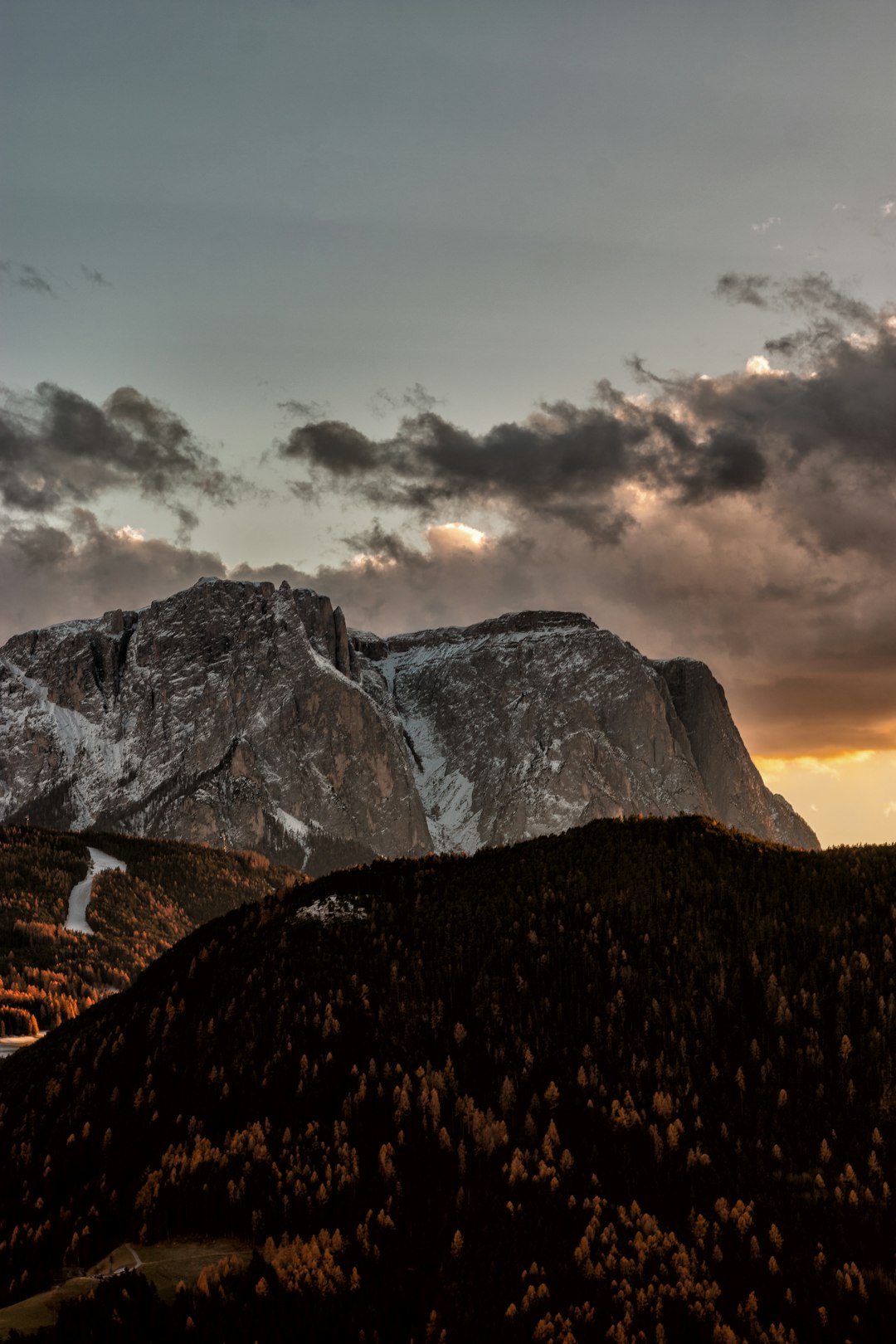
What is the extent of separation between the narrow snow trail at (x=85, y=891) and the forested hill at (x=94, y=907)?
0.92 meters

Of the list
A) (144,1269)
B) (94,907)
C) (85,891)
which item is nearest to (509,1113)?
(144,1269)

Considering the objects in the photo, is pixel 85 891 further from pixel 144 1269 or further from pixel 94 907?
pixel 144 1269

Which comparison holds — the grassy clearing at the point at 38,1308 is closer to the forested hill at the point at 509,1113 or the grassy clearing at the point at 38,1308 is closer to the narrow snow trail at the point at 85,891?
the forested hill at the point at 509,1113

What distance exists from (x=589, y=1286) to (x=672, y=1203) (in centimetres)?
356

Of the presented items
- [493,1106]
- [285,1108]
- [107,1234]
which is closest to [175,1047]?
[285,1108]

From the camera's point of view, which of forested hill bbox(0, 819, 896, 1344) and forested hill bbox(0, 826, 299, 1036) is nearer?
forested hill bbox(0, 819, 896, 1344)

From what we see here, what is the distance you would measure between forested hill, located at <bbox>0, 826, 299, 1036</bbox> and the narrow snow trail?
36.2 inches

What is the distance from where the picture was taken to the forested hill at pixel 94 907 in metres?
100

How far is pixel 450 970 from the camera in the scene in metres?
33.4

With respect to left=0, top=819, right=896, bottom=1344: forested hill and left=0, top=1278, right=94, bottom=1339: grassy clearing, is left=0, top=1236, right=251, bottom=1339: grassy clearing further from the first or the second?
left=0, top=819, right=896, bottom=1344: forested hill

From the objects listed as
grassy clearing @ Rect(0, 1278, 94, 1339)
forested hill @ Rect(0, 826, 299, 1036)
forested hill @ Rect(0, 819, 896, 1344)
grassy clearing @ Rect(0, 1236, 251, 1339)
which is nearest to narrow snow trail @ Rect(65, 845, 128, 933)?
forested hill @ Rect(0, 826, 299, 1036)

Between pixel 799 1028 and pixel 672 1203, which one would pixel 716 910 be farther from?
pixel 672 1203

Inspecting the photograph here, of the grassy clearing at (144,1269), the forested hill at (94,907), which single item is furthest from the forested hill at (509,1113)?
the forested hill at (94,907)

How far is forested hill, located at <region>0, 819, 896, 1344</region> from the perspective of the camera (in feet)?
70.0
